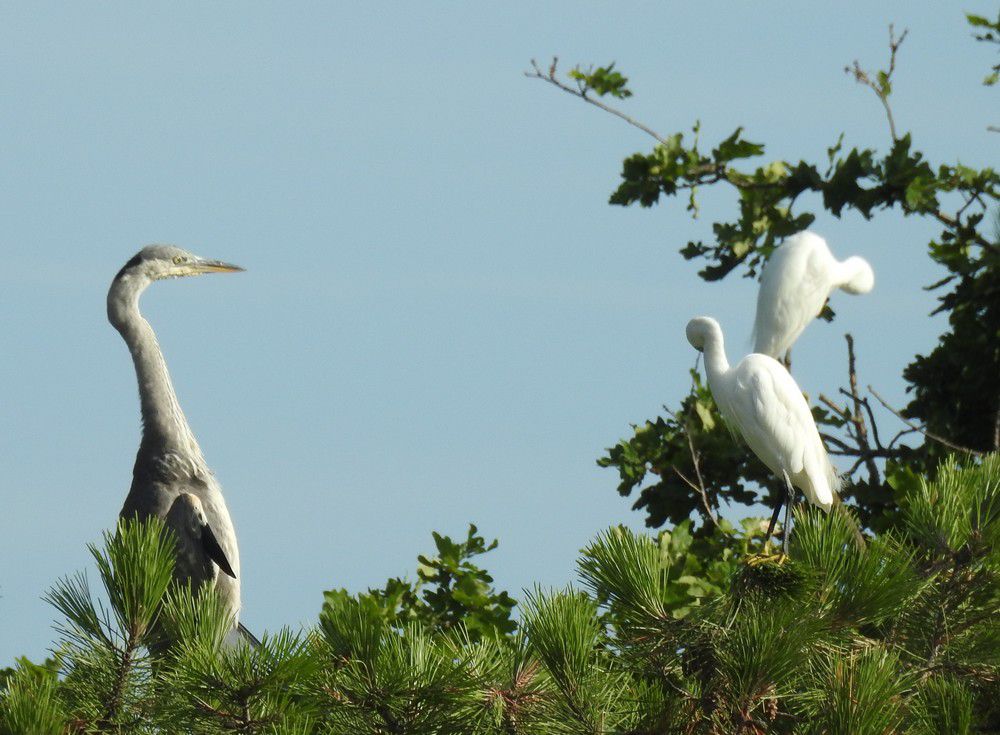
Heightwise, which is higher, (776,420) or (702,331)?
(702,331)

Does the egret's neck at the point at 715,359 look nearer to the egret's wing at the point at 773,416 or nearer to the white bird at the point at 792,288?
the egret's wing at the point at 773,416

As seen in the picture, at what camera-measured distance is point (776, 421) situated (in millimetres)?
6004

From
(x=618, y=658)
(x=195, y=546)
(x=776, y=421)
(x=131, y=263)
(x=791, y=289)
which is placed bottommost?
(x=618, y=658)

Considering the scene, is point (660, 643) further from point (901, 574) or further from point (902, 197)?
point (902, 197)

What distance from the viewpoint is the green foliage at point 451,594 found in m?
5.67

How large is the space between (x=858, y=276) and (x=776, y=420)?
3.88 ft

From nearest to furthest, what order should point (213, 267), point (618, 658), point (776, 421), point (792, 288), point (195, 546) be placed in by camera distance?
point (618, 658) → point (195, 546) → point (776, 421) → point (792, 288) → point (213, 267)

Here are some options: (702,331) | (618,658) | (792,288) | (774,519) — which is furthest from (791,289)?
(618,658)

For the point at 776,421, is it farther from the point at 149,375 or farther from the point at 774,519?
the point at 149,375

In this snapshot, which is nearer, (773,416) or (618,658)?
(618,658)

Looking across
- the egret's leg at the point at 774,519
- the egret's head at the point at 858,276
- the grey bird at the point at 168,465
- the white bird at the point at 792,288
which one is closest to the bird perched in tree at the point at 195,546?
the grey bird at the point at 168,465

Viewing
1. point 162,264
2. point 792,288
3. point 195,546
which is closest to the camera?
point 195,546

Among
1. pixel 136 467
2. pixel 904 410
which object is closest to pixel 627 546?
pixel 136 467

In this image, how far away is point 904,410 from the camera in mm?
7238
